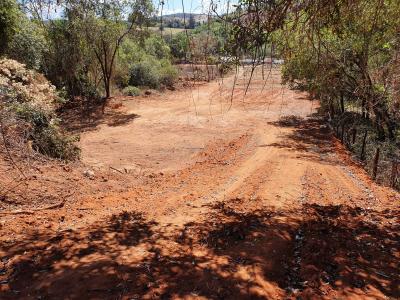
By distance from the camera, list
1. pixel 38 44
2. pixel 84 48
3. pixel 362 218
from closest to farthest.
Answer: pixel 362 218 → pixel 38 44 → pixel 84 48

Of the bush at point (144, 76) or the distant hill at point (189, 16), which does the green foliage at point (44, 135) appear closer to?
the distant hill at point (189, 16)

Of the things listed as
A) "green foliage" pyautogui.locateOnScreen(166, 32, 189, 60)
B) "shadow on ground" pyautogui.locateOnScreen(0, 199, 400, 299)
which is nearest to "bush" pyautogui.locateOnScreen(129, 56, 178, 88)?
"green foliage" pyautogui.locateOnScreen(166, 32, 189, 60)

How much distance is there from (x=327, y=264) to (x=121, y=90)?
92.4 feet

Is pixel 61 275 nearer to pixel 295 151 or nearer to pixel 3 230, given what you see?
pixel 3 230

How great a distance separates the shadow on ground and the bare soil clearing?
2 cm

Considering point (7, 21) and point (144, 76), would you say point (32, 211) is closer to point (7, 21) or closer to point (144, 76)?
point (7, 21)

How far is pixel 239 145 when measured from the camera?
16.4 meters

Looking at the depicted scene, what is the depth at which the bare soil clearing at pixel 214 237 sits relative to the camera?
410cm

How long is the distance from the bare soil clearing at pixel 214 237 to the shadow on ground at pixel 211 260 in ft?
0.05

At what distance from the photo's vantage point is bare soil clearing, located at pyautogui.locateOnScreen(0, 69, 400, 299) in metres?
4.10

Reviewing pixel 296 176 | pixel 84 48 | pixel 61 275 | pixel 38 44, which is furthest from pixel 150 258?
pixel 84 48

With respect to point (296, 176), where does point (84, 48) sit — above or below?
above

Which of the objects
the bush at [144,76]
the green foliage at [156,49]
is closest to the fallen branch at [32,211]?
the bush at [144,76]

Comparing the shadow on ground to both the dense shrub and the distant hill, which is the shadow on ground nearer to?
the distant hill
